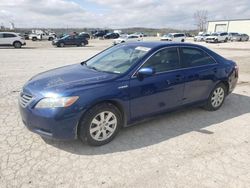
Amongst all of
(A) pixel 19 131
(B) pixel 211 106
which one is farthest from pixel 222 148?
(A) pixel 19 131

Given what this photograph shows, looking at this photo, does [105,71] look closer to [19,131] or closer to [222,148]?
[19,131]

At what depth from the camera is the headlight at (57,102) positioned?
10.0 ft

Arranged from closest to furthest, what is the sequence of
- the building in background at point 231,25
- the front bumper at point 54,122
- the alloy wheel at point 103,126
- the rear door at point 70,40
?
the front bumper at point 54,122
the alloy wheel at point 103,126
the rear door at point 70,40
the building in background at point 231,25

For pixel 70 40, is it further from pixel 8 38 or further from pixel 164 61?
pixel 164 61

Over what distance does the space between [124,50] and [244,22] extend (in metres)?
63.1

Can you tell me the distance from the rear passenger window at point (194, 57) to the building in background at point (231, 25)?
61.1 m

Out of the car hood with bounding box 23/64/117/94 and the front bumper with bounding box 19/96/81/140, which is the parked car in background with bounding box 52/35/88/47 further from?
the front bumper with bounding box 19/96/81/140

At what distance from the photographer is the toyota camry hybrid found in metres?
3.12

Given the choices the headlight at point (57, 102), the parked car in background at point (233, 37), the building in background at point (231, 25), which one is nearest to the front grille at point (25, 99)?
the headlight at point (57, 102)

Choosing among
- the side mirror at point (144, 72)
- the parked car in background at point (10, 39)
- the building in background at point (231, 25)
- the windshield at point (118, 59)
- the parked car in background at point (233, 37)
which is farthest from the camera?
the building in background at point (231, 25)

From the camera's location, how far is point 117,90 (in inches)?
135

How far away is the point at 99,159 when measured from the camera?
10.4 ft

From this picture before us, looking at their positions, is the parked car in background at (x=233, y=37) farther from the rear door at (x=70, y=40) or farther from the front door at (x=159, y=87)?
the front door at (x=159, y=87)

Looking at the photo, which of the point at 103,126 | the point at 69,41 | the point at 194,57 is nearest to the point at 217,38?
the point at 69,41
